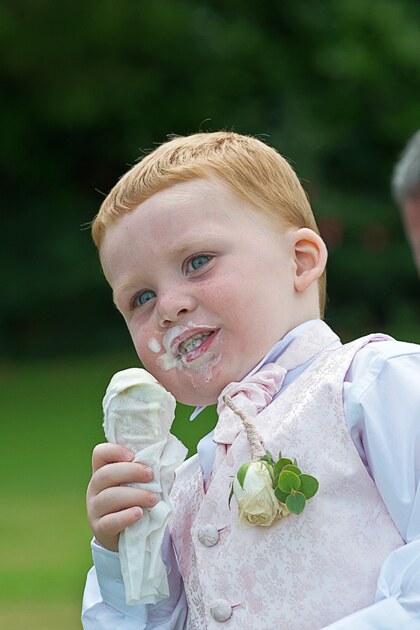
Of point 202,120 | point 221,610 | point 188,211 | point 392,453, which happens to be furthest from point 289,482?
point 202,120

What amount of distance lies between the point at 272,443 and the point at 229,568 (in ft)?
0.91

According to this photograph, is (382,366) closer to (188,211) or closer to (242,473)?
(242,473)

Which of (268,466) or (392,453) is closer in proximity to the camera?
(392,453)

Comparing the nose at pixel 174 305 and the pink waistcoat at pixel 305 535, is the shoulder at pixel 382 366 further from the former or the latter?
the nose at pixel 174 305

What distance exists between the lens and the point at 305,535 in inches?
98.5

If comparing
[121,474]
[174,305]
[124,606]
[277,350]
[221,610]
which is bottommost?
[221,610]

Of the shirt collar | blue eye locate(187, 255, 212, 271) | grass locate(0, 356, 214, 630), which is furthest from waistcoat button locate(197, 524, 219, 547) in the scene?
grass locate(0, 356, 214, 630)

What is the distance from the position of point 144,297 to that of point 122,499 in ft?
1.58

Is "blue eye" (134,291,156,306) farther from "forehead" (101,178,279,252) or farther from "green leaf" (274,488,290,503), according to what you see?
"green leaf" (274,488,290,503)

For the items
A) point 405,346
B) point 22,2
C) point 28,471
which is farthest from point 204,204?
point 22,2

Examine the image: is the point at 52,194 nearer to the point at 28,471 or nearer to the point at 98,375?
the point at 98,375

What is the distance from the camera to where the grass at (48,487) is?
805 cm

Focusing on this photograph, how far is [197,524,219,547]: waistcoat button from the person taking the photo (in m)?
2.64

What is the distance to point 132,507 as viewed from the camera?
2660 mm
